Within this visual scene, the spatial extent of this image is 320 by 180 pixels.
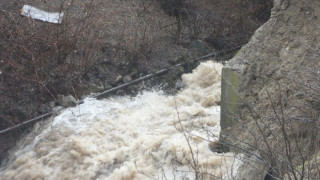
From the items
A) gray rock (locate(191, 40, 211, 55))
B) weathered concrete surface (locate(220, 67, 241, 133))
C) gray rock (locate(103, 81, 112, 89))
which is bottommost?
weathered concrete surface (locate(220, 67, 241, 133))

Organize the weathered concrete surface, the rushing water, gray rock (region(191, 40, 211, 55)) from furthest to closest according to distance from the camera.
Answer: gray rock (region(191, 40, 211, 55)) → the weathered concrete surface → the rushing water

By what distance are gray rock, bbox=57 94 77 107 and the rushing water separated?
0.44ft

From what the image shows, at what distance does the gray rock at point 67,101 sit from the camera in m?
6.84

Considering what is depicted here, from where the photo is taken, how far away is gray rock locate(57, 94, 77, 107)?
22.4ft

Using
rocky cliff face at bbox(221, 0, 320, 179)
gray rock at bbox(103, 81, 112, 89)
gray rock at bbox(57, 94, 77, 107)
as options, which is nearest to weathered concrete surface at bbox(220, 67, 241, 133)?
rocky cliff face at bbox(221, 0, 320, 179)

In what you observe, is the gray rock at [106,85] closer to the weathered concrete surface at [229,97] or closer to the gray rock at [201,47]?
the gray rock at [201,47]

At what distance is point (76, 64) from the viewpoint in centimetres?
759

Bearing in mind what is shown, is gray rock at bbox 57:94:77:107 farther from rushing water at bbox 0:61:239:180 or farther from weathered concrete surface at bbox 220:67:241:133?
weathered concrete surface at bbox 220:67:241:133

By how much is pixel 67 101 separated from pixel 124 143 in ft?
4.47

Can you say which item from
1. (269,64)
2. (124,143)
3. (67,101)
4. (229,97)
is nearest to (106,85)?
(67,101)

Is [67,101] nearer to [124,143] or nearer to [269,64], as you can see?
[124,143]

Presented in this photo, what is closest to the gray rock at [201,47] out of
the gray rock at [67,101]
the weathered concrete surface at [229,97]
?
the gray rock at [67,101]

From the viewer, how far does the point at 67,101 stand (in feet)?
22.4

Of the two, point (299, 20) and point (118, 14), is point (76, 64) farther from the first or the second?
point (299, 20)
